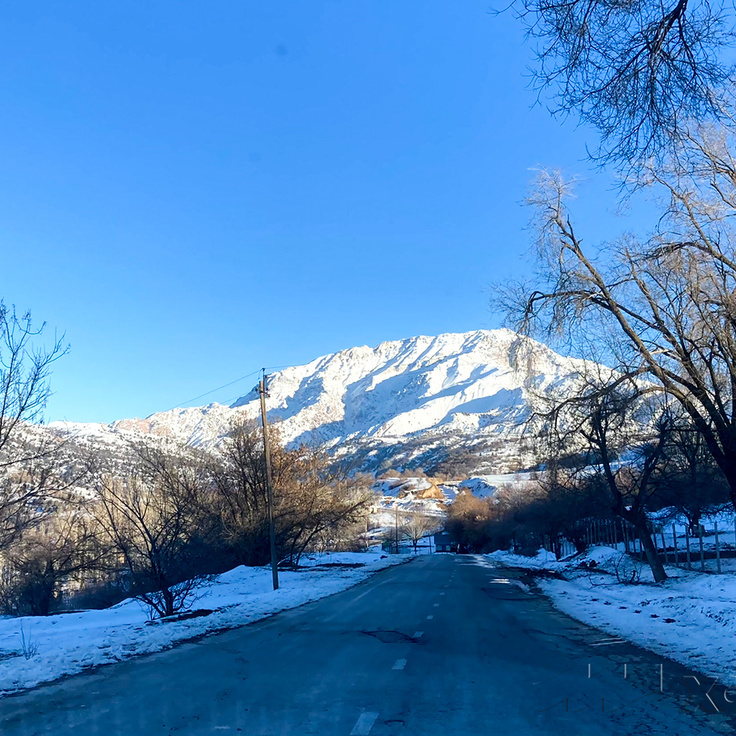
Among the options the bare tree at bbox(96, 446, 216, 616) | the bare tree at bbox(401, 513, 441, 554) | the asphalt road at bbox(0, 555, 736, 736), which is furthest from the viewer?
the bare tree at bbox(401, 513, 441, 554)

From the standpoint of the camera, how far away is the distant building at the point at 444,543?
136900mm

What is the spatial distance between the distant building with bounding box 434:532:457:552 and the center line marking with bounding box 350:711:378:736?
5087 inches

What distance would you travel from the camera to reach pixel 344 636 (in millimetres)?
13258

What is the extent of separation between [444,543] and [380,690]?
136 meters

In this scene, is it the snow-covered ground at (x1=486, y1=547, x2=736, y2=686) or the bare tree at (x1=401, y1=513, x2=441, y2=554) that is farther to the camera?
the bare tree at (x1=401, y1=513, x2=441, y2=554)

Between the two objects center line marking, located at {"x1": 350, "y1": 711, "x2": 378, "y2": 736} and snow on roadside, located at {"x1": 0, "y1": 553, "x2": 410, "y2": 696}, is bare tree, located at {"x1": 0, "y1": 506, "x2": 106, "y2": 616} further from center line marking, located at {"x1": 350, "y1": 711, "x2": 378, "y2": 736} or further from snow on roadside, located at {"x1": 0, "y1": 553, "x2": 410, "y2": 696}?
center line marking, located at {"x1": 350, "y1": 711, "x2": 378, "y2": 736}

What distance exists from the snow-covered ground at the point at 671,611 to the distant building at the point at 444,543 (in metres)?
107

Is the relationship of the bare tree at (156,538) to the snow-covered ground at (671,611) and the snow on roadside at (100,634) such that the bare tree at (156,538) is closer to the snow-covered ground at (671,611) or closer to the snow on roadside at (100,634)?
the snow on roadside at (100,634)

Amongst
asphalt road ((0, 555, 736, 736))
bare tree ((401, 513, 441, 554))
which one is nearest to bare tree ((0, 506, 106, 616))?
asphalt road ((0, 555, 736, 736))

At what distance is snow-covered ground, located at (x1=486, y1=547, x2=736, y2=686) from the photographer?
35.3ft

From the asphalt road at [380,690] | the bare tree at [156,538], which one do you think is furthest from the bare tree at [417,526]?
the asphalt road at [380,690]

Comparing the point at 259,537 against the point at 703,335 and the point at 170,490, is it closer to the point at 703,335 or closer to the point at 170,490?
the point at 170,490

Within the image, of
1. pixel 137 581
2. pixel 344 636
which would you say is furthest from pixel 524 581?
pixel 344 636

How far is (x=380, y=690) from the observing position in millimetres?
8211
